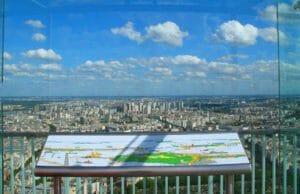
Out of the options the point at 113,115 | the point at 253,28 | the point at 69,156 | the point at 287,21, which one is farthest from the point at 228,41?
the point at 69,156

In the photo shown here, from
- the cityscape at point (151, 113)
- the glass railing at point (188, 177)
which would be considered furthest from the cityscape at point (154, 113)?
the glass railing at point (188, 177)

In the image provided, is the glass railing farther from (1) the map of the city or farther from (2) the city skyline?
(1) the map of the city

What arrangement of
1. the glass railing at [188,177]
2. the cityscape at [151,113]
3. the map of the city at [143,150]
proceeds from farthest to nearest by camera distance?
the glass railing at [188,177] < the cityscape at [151,113] < the map of the city at [143,150]

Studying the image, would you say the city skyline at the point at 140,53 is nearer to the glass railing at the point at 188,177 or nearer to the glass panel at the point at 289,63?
the glass panel at the point at 289,63

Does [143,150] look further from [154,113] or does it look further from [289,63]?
[289,63]

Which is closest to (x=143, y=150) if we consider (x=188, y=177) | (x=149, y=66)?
(x=149, y=66)
